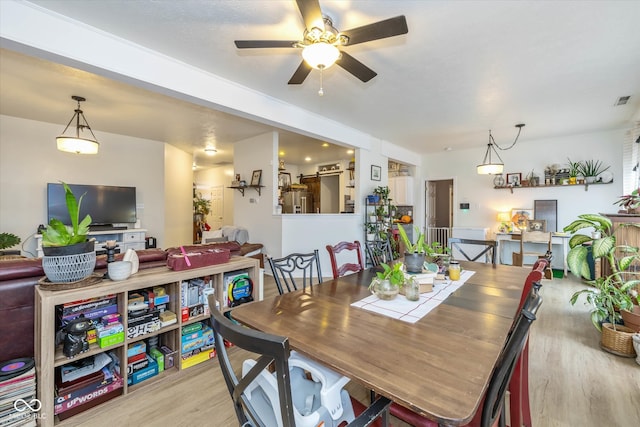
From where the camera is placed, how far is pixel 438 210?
351 inches

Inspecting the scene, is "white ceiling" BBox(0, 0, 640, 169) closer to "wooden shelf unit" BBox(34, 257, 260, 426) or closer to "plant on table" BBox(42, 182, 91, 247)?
"plant on table" BBox(42, 182, 91, 247)

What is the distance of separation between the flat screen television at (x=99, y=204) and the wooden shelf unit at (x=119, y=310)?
4.07 meters

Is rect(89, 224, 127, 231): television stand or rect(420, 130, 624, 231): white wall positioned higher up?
rect(420, 130, 624, 231): white wall

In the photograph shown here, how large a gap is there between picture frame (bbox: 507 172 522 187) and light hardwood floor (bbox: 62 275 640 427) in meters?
4.03

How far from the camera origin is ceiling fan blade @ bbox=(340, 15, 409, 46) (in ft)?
5.48

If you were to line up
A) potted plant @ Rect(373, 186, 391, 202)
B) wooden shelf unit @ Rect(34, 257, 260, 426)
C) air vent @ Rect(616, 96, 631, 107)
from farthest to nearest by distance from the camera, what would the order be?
potted plant @ Rect(373, 186, 391, 202), air vent @ Rect(616, 96, 631, 107), wooden shelf unit @ Rect(34, 257, 260, 426)

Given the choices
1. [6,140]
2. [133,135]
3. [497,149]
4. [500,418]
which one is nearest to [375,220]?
[497,149]

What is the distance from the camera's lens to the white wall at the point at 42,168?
438 centimetres

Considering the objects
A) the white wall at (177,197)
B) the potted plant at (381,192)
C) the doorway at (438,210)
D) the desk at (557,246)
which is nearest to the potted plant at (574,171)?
the desk at (557,246)

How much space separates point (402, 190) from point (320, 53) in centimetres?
581

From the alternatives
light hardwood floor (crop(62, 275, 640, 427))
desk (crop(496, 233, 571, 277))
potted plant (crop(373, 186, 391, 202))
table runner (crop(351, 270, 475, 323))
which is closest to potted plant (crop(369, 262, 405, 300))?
table runner (crop(351, 270, 475, 323))

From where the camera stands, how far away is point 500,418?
1.15 metres

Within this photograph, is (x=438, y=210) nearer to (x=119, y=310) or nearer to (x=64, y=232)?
(x=119, y=310)

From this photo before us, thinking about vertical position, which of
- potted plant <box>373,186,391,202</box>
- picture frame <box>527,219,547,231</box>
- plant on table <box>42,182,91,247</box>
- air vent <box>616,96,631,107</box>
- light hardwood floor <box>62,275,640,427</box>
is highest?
air vent <box>616,96,631,107</box>
